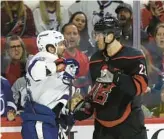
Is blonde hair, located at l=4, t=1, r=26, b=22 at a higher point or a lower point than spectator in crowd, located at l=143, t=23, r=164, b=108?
higher

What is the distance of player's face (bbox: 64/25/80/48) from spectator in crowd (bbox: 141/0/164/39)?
46cm

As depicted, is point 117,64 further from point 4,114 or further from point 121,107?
point 4,114

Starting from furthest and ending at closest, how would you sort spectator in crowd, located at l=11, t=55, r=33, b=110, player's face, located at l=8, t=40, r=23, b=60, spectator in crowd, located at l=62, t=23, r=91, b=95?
player's face, located at l=8, t=40, r=23, b=60, spectator in crowd, located at l=62, t=23, r=91, b=95, spectator in crowd, located at l=11, t=55, r=33, b=110

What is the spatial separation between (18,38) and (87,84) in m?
0.60

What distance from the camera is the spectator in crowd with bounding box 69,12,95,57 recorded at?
342 cm

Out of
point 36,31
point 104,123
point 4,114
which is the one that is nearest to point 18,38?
point 36,31

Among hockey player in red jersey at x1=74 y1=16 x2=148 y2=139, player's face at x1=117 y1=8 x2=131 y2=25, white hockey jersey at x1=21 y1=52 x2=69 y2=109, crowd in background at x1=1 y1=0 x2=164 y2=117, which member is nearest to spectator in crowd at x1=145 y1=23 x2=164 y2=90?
crowd in background at x1=1 y1=0 x2=164 y2=117

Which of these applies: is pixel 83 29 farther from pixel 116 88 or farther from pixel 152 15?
pixel 116 88

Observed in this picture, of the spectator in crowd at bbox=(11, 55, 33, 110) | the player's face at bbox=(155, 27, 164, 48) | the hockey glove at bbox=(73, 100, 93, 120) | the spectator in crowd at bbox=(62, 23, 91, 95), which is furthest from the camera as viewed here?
the player's face at bbox=(155, 27, 164, 48)

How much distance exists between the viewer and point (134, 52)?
8.89 feet

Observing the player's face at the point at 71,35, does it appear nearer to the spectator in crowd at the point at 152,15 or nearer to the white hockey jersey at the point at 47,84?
the spectator in crowd at the point at 152,15

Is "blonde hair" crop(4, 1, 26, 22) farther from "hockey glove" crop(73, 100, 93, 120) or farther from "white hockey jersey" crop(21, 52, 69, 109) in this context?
"hockey glove" crop(73, 100, 93, 120)

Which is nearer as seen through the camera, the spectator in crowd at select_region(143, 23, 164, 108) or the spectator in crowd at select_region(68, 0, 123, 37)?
the spectator in crowd at select_region(143, 23, 164, 108)

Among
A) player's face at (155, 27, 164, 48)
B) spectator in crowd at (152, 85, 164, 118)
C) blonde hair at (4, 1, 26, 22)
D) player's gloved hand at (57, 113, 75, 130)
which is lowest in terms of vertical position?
spectator in crowd at (152, 85, 164, 118)
